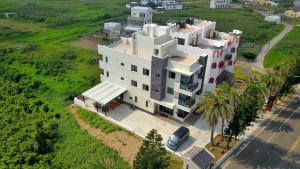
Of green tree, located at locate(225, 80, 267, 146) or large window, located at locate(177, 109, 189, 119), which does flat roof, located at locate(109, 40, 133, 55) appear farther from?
green tree, located at locate(225, 80, 267, 146)

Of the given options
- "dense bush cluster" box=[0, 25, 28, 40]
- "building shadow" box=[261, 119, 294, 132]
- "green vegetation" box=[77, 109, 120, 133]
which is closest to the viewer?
"green vegetation" box=[77, 109, 120, 133]

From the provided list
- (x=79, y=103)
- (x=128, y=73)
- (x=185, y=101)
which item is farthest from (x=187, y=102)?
(x=79, y=103)

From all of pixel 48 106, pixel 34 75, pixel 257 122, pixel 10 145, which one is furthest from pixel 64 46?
pixel 257 122

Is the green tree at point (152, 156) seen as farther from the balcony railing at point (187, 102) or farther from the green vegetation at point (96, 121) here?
the balcony railing at point (187, 102)

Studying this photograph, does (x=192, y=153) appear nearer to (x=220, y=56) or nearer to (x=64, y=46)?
(x=220, y=56)

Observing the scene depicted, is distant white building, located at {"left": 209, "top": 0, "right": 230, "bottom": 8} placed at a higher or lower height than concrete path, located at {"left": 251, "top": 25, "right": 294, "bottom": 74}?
higher

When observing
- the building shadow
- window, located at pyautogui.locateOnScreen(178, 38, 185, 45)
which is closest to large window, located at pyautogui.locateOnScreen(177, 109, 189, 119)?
window, located at pyautogui.locateOnScreen(178, 38, 185, 45)
